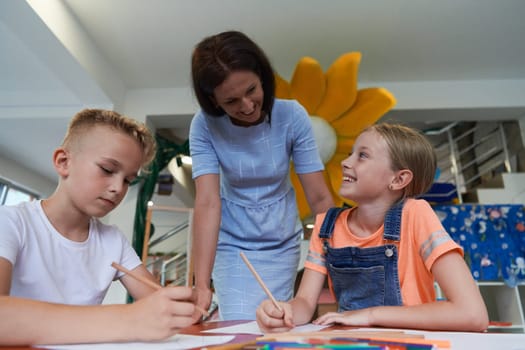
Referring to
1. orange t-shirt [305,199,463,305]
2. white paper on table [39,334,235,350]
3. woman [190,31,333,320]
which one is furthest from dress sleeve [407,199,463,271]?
white paper on table [39,334,235,350]

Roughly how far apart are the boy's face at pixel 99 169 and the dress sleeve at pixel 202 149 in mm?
269

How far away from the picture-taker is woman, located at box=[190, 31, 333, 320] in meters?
1.09

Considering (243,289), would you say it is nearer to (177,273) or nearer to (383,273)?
(383,273)

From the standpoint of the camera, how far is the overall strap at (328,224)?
0.96 metres

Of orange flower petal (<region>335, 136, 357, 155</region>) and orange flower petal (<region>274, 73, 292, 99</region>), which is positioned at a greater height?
orange flower petal (<region>274, 73, 292, 99</region>)

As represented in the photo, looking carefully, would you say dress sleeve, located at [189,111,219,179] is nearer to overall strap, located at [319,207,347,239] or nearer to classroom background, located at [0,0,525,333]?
overall strap, located at [319,207,347,239]

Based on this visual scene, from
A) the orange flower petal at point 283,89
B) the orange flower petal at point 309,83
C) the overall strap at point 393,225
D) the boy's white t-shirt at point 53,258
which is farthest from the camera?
the orange flower petal at point 283,89

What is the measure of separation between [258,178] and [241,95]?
0.86 feet

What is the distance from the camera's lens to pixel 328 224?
976 mm

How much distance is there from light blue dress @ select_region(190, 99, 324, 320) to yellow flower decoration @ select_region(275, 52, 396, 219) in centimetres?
129

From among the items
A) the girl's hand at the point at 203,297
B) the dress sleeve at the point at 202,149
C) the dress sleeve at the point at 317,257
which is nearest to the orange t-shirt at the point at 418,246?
the dress sleeve at the point at 317,257

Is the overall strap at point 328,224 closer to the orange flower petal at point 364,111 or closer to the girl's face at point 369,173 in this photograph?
the girl's face at point 369,173

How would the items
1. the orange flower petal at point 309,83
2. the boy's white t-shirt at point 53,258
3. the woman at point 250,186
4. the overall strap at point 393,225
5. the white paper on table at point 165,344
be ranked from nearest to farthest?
the white paper on table at point 165,344, the boy's white t-shirt at point 53,258, the overall strap at point 393,225, the woman at point 250,186, the orange flower petal at point 309,83

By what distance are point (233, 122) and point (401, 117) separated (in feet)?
8.84
